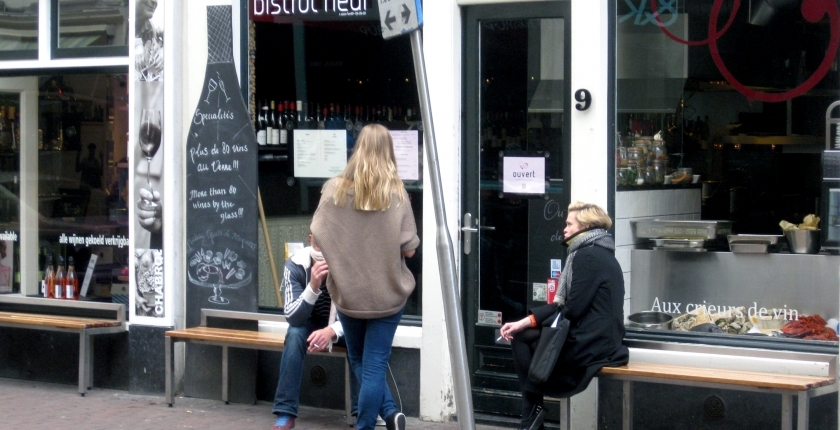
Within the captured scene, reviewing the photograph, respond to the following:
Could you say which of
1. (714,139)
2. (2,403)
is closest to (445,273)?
(714,139)

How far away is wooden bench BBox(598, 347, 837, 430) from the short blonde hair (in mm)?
810

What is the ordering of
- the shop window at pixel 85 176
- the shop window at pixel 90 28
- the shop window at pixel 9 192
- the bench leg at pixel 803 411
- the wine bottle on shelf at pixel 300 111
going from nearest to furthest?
1. the bench leg at pixel 803 411
2. the wine bottle on shelf at pixel 300 111
3. the shop window at pixel 90 28
4. the shop window at pixel 85 176
5. the shop window at pixel 9 192

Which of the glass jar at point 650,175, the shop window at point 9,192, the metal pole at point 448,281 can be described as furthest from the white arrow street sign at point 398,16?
the shop window at point 9,192

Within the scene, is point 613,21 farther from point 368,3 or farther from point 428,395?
point 428,395

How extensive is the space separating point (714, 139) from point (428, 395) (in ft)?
8.07

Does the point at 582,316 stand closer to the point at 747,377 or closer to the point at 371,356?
the point at 747,377

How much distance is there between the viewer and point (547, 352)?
6.29m

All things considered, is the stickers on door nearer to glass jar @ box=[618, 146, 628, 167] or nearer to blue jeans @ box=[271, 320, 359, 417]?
blue jeans @ box=[271, 320, 359, 417]

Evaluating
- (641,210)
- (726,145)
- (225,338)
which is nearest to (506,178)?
(641,210)

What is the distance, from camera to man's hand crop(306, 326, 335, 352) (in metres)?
6.88

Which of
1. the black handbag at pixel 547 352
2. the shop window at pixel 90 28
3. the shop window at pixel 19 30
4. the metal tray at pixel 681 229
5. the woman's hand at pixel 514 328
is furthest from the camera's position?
the shop window at pixel 19 30

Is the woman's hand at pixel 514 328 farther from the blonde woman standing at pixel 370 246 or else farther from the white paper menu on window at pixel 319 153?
the white paper menu on window at pixel 319 153

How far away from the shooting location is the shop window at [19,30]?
9047mm

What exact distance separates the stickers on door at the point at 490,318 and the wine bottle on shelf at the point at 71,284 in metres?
3.48
